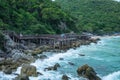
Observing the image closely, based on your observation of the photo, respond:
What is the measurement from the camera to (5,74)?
159 ft

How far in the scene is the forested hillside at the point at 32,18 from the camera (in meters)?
90.4

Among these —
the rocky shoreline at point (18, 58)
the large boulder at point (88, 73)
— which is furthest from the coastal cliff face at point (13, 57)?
the large boulder at point (88, 73)

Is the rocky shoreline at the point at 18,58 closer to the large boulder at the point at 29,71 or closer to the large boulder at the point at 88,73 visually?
the large boulder at the point at 29,71

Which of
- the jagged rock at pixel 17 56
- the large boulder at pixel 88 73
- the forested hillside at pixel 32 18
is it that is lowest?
the large boulder at pixel 88 73

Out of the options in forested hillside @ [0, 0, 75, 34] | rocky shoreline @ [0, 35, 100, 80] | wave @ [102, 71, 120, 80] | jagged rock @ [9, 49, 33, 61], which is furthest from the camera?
forested hillside @ [0, 0, 75, 34]

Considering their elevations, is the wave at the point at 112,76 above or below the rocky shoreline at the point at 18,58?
below

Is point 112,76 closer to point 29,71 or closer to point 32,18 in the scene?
point 29,71

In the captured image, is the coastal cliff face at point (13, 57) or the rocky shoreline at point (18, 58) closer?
the rocky shoreline at point (18, 58)

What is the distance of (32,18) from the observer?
3981 inches

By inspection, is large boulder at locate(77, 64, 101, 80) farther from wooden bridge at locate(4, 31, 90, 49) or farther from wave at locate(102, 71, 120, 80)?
wooden bridge at locate(4, 31, 90, 49)

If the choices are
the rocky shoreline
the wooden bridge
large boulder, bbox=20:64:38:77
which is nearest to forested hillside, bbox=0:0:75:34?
the wooden bridge

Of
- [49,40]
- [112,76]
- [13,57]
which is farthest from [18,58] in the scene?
[49,40]

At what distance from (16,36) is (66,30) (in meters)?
41.1

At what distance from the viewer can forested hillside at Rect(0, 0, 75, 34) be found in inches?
3561
